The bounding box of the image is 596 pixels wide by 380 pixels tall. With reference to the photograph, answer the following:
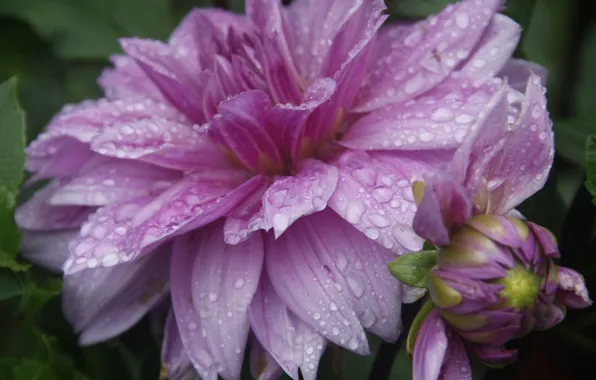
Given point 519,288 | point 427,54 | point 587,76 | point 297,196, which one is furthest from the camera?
point 587,76

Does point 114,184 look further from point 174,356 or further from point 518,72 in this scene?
point 518,72

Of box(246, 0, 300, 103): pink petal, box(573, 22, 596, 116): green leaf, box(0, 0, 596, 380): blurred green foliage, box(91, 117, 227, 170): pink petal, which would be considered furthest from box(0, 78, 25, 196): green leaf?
box(573, 22, 596, 116): green leaf

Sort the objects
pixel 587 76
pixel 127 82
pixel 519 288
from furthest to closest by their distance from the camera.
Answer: pixel 587 76, pixel 127 82, pixel 519 288

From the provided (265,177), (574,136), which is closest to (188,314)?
(265,177)

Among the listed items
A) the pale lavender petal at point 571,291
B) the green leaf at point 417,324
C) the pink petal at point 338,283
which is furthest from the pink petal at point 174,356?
the pale lavender petal at point 571,291

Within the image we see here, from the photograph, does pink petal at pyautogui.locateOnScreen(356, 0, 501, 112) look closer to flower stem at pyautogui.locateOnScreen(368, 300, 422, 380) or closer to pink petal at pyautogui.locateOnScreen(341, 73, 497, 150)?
pink petal at pyautogui.locateOnScreen(341, 73, 497, 150)

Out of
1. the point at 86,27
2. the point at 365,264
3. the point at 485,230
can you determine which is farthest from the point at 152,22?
the point at 485,230
